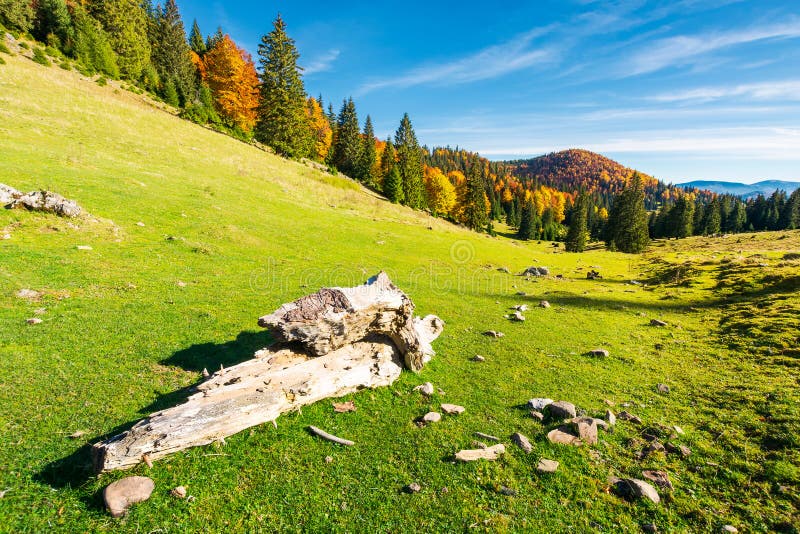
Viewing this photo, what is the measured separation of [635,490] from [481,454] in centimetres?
335

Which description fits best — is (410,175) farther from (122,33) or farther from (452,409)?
(452,409)

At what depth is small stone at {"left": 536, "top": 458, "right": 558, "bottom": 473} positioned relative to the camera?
7.87m

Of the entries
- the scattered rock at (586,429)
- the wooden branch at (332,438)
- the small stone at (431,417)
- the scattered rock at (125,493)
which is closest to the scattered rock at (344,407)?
the wooden branch at (332,438)

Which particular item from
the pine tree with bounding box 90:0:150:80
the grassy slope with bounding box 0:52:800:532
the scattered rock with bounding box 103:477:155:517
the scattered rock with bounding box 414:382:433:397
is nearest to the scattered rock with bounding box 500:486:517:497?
the grassy slope with bounding box 0:52:800:532

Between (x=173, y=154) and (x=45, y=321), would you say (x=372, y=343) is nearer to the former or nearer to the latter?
(x=45, y=321)

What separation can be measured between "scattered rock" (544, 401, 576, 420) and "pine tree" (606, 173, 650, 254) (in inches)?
3370

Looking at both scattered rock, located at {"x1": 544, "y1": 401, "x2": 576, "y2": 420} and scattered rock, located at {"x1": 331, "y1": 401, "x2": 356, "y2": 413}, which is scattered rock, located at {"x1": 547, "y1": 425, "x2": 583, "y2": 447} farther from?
scattered rock, located at {"x1": 331, "y1": 401, "x2": 356, "y2": 413}

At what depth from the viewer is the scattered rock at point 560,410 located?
10.0 meters

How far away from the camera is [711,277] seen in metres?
35.2

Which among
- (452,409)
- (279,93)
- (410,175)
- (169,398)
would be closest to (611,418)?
(452,409)

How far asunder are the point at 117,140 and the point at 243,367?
4311 cm

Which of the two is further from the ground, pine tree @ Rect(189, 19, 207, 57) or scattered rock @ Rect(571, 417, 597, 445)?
pine tree @ Rect(189, 19, 207, 57)

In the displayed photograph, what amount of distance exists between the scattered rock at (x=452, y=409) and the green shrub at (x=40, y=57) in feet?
233

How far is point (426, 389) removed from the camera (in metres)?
11.2
